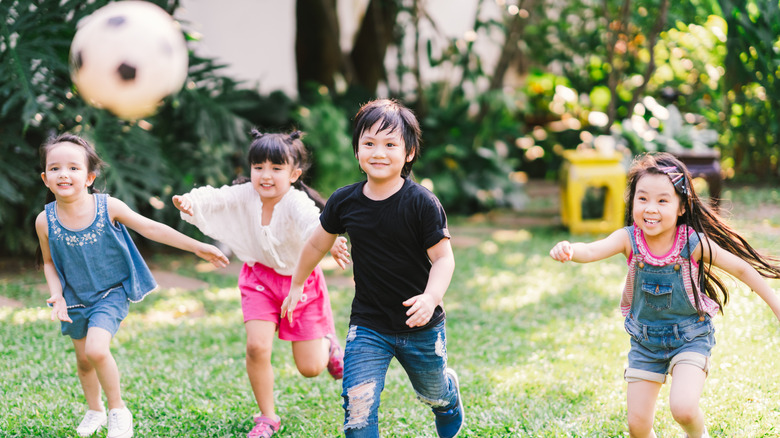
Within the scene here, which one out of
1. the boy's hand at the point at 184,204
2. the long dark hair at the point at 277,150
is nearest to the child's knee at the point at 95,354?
the boy's hand at the point at 184,204

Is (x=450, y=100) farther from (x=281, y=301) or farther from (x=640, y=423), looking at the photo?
(x=640, y=423)

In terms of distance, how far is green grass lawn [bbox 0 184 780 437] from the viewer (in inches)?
123

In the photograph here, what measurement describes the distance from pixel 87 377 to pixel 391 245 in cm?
144

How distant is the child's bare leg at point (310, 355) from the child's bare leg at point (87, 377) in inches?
32.2

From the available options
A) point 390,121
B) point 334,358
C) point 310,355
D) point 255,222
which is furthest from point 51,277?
point 390,121

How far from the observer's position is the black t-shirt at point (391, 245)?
2.55 m

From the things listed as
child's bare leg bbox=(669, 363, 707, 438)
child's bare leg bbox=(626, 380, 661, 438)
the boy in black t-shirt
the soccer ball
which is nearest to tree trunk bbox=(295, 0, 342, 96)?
the soccer ball

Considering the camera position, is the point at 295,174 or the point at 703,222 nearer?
the point at 703,222

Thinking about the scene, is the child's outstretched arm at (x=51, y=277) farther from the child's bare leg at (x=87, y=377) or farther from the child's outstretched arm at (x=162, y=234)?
the child's outstretched arm at (x=162, y=234)

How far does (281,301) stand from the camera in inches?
123

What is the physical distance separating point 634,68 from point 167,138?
613 centimetres

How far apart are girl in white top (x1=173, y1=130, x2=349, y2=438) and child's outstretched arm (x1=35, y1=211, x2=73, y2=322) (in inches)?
20.0

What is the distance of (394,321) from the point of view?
8.48ft

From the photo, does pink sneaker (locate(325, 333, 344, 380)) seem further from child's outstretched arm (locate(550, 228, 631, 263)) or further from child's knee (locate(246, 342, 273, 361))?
child's outstretched arm (locate(550, 228, 631, 263))
